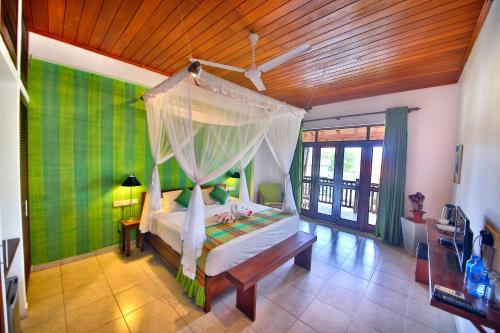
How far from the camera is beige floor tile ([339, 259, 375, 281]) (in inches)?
110

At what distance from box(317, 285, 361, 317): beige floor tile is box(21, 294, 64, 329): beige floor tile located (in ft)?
9.26

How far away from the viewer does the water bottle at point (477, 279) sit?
4.04ft

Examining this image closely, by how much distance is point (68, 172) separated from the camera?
2.68 meters

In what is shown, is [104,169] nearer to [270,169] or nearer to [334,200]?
[270,169]

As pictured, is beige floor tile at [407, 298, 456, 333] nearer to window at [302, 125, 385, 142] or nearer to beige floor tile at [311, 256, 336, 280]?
beige floor tile at [311, 256, 336, 280]

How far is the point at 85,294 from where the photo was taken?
7.25 ft

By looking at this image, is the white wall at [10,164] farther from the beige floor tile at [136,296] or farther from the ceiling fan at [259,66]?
the ceiling fan at [259,66]

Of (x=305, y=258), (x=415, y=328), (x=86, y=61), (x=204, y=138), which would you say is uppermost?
(x=86, y=61)

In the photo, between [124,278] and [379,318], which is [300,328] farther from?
[124,278]

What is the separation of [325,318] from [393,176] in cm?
306

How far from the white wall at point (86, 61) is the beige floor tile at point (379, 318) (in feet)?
14.4

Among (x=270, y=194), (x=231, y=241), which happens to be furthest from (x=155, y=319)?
(x=270, y=194)

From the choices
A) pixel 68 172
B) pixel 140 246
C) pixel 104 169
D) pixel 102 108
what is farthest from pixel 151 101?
pixel 140 246

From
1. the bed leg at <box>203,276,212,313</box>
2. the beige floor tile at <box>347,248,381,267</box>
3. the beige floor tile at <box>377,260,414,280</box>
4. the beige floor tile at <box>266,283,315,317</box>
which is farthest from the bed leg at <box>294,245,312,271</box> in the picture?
the bed leg at <box>203,276,212,313</box>
